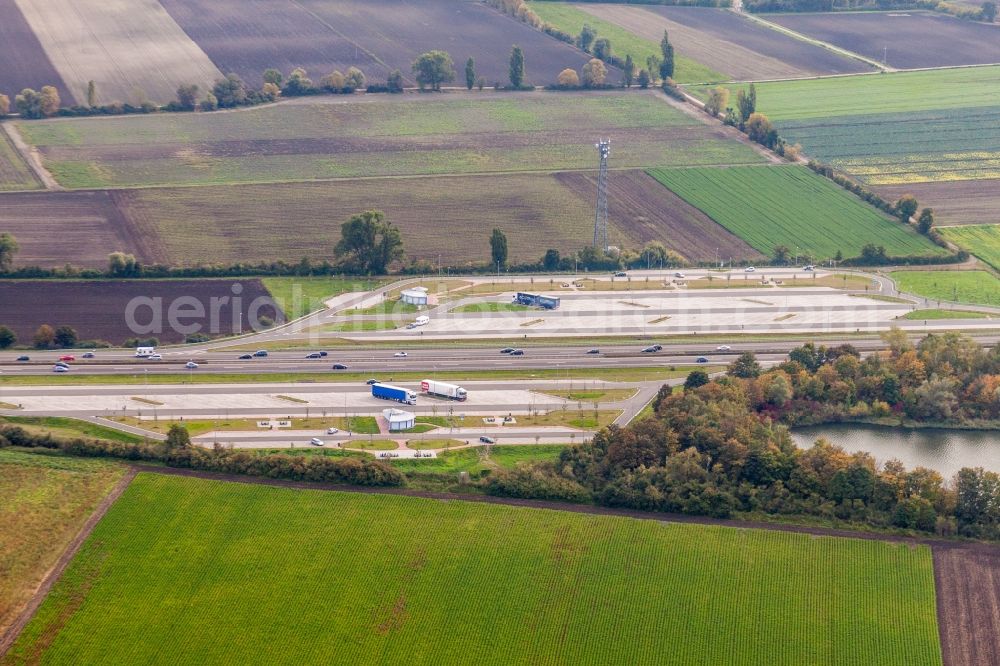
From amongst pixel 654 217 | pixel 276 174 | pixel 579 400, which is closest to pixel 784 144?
pixel 654 217

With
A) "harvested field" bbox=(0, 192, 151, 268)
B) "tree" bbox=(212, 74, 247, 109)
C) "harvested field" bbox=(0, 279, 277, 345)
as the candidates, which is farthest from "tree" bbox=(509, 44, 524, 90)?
"harvested field" bbox=(0, 279, 277, 345)

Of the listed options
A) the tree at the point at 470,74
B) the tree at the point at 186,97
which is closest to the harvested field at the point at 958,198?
the tree at the point at 470,74

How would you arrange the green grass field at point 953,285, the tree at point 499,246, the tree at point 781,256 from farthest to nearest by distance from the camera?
the tree at point 781,256 → the tree at point 499,246 → the green grass field at point 953,285

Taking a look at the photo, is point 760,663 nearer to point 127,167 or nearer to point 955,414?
point 955,414

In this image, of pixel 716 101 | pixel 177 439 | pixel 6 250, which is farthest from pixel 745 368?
pixel 716 101

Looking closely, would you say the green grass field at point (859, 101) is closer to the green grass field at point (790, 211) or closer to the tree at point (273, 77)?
the green grass field at point (790, 211)

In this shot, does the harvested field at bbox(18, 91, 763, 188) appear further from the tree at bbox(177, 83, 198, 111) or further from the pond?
the pond
